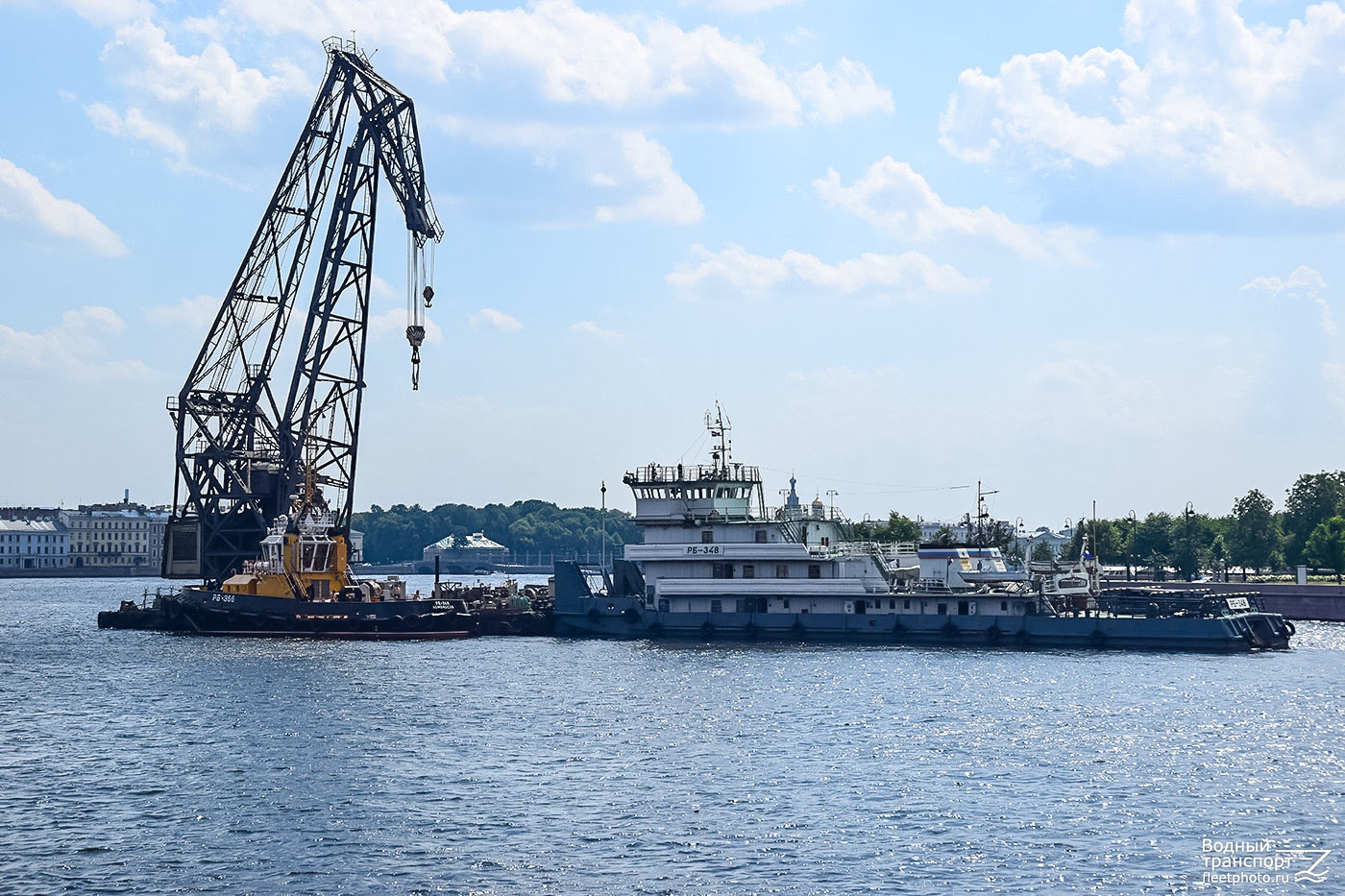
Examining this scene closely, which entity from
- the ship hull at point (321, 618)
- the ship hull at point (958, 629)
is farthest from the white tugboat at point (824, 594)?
the ship hull at point (321, 618)

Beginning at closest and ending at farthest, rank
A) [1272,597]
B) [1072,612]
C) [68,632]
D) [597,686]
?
[597,686] → [1072,612] → [68,632] → [1272,597]

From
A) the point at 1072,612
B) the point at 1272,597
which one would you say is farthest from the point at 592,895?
the point at 1272,597

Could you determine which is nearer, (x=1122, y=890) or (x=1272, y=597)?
(x=1122, y=890)

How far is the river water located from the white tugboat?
4976 millimetres

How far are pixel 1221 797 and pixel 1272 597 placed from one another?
228 ft

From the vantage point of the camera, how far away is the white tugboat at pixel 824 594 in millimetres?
64250

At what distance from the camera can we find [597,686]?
52094 mm

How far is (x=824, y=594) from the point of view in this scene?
6700 centimetres

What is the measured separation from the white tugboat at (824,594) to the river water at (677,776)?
4.98 m

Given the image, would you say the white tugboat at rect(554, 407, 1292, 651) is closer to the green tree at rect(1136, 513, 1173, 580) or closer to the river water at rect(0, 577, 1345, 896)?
the river water at rect(0, 577, 1345, 896)

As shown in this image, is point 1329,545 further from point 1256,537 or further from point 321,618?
point 321,618

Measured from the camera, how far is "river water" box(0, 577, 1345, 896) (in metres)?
27.0

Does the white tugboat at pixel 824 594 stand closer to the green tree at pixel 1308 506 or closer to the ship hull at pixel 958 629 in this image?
the ship hull at pixel 958 629

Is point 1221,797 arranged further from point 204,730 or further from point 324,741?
point 204,730
